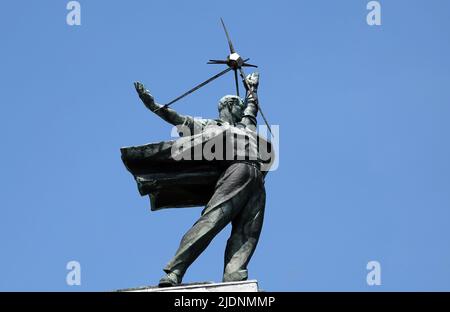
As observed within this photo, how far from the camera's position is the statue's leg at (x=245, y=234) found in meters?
31.6

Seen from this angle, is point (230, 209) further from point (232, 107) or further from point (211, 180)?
point (232, 107)

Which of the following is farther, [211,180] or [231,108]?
[231,108]

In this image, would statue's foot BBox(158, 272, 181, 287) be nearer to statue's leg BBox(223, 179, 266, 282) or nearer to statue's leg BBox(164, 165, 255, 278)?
statue's leg BBox(164, 165, 255, 278)

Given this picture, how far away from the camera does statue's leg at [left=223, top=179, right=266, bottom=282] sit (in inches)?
1243

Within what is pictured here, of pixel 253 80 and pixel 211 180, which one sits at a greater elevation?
pixel 253 80

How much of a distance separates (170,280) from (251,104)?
4331mm

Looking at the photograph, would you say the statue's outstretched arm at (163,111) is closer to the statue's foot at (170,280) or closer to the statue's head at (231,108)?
the statue's head at (231,108)

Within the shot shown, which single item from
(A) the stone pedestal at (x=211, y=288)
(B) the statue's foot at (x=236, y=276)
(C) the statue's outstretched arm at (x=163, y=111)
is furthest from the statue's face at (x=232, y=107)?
(A) the stone pedestal at (x=211, y=288)

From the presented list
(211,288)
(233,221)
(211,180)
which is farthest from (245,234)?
(211,288)

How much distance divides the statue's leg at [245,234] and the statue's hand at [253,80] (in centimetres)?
230

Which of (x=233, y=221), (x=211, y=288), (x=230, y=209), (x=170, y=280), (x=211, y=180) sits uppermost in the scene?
(x=211, y=180)

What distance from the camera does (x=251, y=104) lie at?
109 ft

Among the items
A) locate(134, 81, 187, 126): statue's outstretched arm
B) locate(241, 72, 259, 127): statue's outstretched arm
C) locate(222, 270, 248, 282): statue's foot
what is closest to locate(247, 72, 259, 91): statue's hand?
locate(241, 72, 259, 127): statue's outstretched arm
